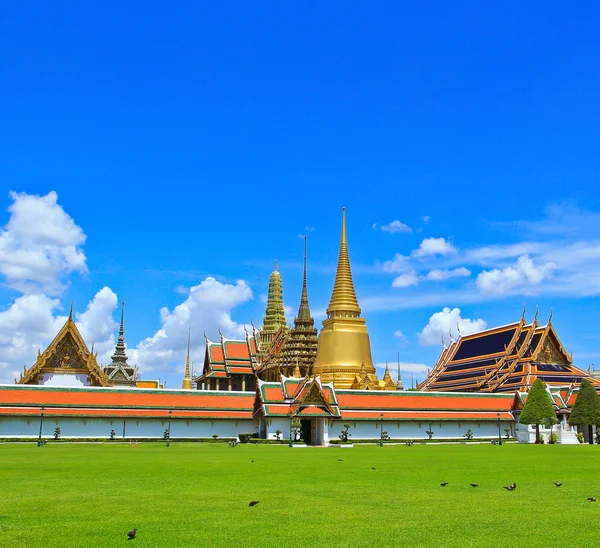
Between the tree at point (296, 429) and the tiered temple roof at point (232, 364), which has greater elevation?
the tiered temple roof at point (232, 364)

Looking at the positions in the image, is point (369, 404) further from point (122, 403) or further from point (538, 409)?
point (122, 403)

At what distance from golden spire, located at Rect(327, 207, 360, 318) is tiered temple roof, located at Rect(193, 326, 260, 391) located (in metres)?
13.2

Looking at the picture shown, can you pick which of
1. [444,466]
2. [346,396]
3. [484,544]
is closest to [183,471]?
[444,466]

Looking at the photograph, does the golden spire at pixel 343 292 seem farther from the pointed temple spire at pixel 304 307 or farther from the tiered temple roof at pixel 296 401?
the tiered temple roof at pixel 296 401

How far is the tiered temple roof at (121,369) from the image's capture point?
9269cm

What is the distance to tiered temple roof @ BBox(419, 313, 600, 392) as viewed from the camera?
217 feet

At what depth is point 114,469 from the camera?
21.7 meters

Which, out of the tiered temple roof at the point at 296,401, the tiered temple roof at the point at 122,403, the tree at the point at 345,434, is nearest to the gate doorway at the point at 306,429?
the tiered temple roof at the point at 296,401

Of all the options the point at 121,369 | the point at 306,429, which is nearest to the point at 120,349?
the point at 121,369

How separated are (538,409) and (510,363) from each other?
58.8ft

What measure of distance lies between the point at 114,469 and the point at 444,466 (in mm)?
10851

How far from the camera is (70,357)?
180ft

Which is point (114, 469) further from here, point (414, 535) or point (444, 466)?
point (414, 535)

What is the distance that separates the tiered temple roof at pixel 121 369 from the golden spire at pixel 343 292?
3110cm
